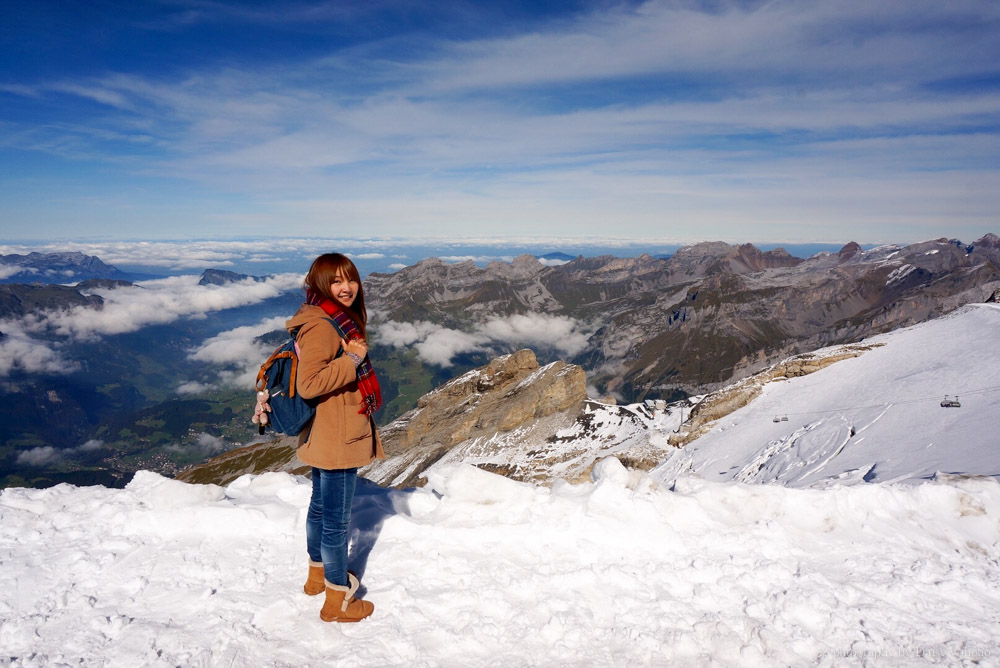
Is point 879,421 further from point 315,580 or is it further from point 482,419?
point 482,419

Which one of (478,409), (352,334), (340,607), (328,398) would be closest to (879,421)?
(340,607)

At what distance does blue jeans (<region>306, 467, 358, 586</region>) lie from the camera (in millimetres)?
6051

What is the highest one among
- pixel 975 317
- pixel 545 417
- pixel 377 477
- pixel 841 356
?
pixel 975 317

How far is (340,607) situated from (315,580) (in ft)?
2.21

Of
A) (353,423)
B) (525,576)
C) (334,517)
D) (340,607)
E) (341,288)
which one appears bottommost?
(525,576)

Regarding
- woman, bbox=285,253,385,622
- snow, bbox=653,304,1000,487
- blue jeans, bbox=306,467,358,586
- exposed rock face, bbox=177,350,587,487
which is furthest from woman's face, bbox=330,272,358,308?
exposed rock face, bbox=177,350,587,487

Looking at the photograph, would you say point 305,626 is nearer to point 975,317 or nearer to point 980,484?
point 980,484

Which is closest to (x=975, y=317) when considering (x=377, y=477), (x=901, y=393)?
(x=901, y=393)

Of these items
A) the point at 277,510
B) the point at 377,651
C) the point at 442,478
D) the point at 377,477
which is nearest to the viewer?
the point at 377,651

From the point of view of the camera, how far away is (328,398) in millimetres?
5969

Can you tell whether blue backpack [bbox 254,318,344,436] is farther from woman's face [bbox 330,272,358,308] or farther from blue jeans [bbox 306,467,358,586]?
blue jeans [bbox 306,467,358,586]

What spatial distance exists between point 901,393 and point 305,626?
55.0m

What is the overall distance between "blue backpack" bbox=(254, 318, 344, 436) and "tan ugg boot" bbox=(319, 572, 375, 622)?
2010mm

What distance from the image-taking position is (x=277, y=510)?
27.6 feet
